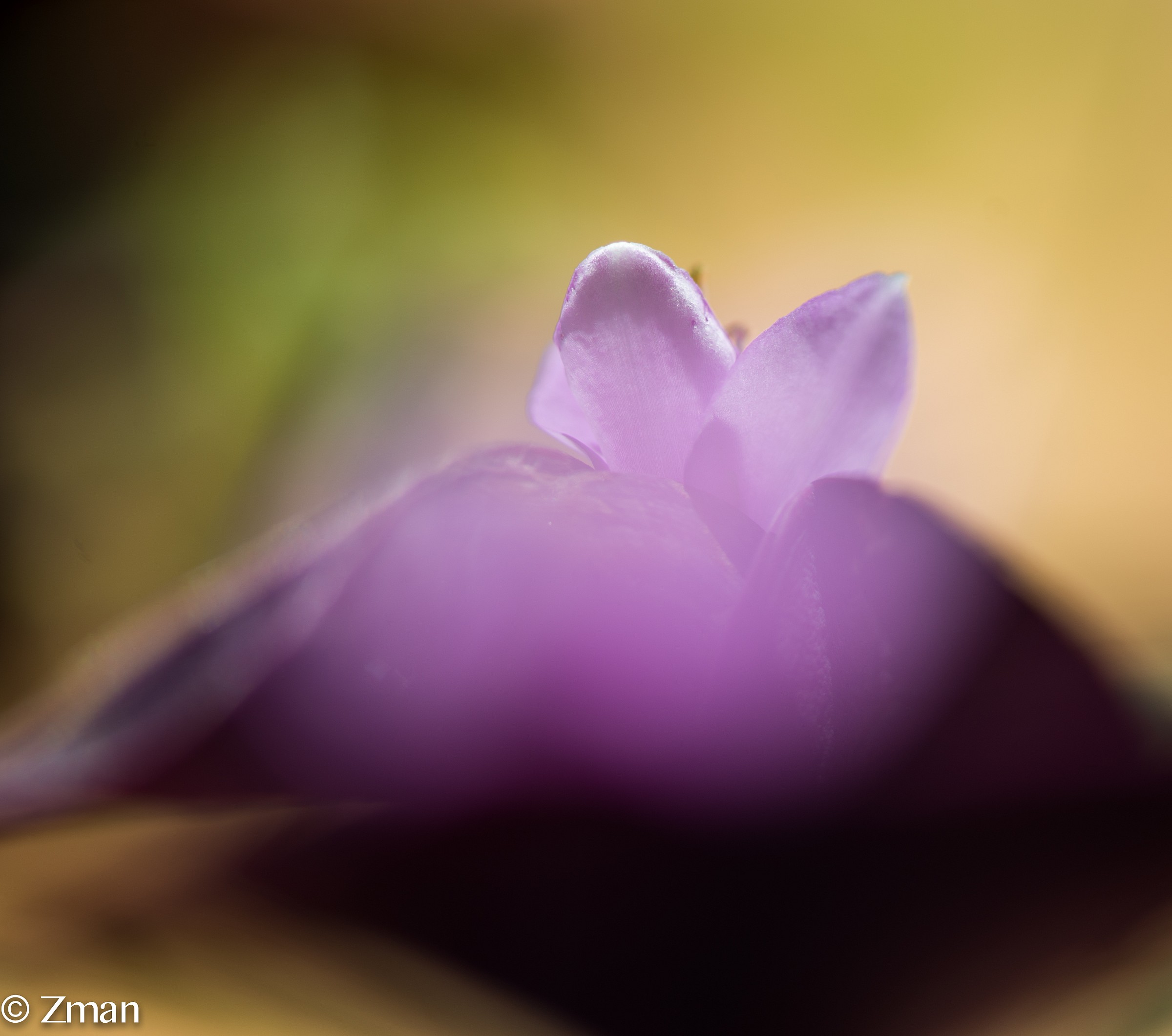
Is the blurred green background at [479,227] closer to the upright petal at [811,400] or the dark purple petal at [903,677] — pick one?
the dark purple petal at [903,677]

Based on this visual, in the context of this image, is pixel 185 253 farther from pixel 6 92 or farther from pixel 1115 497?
pixel 1115 497

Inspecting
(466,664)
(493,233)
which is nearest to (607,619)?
(466,664)

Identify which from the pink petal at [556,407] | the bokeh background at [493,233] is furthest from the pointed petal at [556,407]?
the bokeh background at [493,233]

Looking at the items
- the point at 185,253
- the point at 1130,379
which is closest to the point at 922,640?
the point at 1130,379

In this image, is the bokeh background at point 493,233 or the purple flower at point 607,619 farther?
the bokeh background at point 493,233

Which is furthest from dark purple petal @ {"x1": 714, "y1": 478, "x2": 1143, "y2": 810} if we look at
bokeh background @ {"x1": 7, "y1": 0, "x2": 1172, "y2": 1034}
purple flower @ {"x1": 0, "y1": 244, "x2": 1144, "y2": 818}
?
bokeh background @ {"x1": 7, "y1": 0, "x2": 1172, "y2": 1034}

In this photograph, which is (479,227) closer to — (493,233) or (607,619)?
(493,233)
